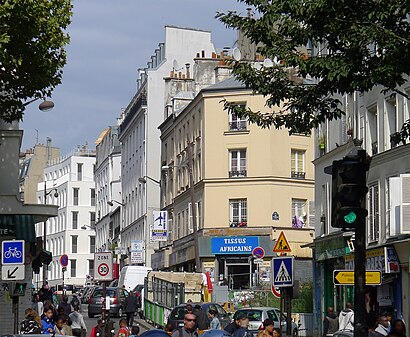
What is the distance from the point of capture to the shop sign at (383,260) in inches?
1335

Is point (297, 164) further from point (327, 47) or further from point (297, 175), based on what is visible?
point (327, 47)

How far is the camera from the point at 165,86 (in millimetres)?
80375

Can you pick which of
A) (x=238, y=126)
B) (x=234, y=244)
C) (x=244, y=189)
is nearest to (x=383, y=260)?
(x=234, y=244)

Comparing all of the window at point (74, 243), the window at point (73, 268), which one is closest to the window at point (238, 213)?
the window at point (73, 268)

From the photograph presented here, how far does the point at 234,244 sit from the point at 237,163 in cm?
503

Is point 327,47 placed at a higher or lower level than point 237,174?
lower

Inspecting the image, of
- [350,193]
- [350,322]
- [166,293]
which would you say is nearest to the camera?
[350,193]

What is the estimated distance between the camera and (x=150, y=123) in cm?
8150

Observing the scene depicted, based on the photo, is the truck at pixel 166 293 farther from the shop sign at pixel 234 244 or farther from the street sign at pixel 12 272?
the street sign at pixel 12 272

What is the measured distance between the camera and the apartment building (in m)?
33.4

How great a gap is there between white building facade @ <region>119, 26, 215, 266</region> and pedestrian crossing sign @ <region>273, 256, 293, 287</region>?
185ft

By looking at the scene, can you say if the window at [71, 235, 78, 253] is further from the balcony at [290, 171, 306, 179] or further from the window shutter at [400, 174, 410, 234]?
the window shutter at [400, 174, 410, 234]

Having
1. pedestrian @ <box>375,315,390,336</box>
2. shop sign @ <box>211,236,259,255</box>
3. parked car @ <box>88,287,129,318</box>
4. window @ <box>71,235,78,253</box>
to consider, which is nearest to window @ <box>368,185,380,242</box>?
pedestrian @ <box>375,315,390,336</box>

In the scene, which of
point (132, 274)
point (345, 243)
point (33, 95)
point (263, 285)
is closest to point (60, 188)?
point (132, 274)
